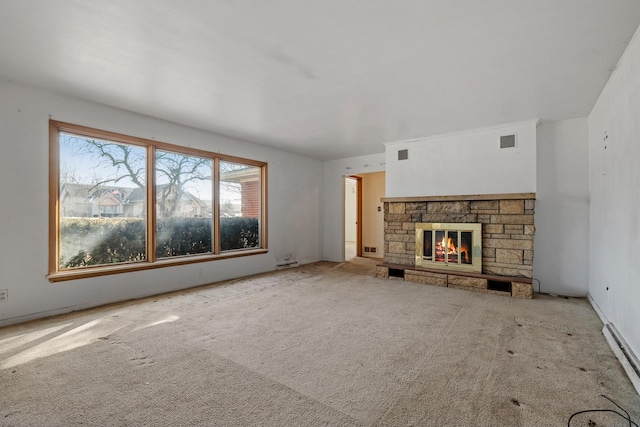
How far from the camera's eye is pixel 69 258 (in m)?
3.57

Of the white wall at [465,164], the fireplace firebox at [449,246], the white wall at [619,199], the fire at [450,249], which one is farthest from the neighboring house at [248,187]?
the white wall at [619,199]

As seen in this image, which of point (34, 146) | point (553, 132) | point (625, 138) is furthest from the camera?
point (553, 132)

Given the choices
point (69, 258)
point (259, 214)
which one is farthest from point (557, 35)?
point (69, 258)

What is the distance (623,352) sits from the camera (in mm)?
2271

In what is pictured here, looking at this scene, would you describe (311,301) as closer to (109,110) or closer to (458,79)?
(458,79)

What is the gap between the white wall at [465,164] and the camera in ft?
14.4

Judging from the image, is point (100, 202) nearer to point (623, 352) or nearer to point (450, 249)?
point (450, 249)

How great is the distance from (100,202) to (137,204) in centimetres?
44

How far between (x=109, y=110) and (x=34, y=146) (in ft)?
3.02

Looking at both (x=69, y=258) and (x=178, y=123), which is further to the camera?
(x=178, y=123)

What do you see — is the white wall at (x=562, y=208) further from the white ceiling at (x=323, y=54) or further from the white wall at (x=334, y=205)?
the white wall at (x=334, y=205)

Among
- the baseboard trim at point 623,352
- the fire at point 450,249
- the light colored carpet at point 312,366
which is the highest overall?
the fire at point 450,249

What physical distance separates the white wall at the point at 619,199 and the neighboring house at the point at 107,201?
5268 mm

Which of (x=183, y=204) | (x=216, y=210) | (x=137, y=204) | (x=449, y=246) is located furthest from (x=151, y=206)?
(x=449, y=246)
